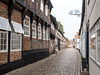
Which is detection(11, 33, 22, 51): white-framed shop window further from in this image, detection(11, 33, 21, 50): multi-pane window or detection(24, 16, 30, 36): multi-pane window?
detection(24, 16, 30, 36): multi-pane window

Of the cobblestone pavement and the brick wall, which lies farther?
the brick wall

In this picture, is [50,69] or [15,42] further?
[15,42]

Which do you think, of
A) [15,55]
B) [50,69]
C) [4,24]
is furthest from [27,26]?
[50,69]

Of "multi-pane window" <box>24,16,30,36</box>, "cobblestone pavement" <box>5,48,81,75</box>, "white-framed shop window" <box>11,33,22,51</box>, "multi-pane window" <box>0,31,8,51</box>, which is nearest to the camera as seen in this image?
"multi-pane window" <box>0,31,8,51</box>

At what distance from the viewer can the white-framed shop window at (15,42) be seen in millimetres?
7273

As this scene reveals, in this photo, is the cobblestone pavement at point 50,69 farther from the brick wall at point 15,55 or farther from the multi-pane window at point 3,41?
the multi-pane window at point 3,41

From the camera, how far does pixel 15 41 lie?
7.55 m

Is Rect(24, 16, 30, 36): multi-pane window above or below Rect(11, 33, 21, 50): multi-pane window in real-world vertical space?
above

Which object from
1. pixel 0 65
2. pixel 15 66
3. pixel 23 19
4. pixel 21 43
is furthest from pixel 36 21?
pixel 0 65

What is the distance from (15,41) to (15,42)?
0.22 feet

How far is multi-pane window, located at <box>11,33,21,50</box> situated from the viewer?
7287mm

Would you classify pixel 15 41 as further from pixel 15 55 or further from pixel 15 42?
pixel 15 55

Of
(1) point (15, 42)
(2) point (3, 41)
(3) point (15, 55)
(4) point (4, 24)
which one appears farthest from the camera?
(1) point (15, 42)

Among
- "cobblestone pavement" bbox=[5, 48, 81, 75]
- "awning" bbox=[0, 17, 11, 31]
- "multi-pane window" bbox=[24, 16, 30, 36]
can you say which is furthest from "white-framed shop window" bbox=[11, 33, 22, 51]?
"cobblestone pavement" bbox=[5, 48, 81, 75]
